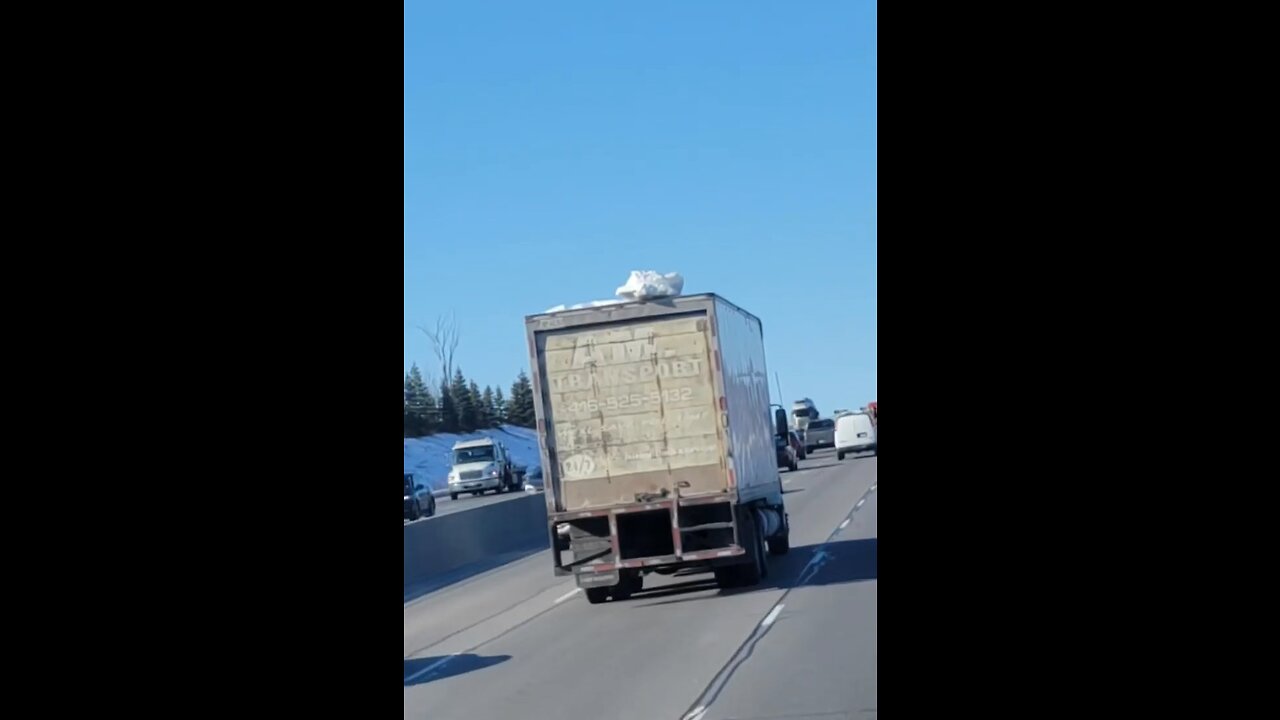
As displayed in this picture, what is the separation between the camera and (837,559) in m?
21.3

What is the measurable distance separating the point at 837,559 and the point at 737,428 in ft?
13.7

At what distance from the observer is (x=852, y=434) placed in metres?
64.2

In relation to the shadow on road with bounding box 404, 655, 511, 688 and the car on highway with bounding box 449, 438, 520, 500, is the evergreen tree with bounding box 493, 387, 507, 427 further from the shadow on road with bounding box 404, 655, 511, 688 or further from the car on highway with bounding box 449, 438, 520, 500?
the shadow on road with bounding box 404, 655, 511, 688

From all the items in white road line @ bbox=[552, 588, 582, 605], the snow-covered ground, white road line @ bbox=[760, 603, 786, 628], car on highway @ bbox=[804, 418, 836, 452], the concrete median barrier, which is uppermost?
the snow-covered ground

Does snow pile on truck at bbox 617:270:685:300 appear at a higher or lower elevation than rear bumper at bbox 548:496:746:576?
higher

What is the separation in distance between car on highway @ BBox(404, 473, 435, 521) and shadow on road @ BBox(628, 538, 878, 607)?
65.8 feet

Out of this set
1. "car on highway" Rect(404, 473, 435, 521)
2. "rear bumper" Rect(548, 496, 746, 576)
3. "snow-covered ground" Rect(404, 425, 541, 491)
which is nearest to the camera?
"rear bumper" Rect(548, 496, 746, 576)

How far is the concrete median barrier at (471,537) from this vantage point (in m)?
26.4

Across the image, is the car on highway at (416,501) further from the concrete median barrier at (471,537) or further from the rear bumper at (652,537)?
the rear bumper at (652,537)

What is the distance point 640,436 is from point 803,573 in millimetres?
3562

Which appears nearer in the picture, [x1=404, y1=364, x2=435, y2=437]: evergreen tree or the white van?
the white van

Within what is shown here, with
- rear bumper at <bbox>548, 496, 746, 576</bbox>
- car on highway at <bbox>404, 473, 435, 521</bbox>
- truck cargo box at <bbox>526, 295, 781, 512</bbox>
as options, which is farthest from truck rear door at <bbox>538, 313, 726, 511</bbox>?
car on highway at <bbox>404, 473, 435, 521</bbox>

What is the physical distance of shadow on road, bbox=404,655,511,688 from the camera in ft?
44.0
